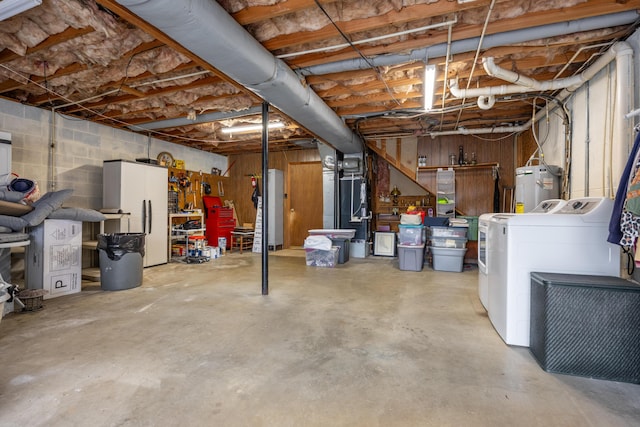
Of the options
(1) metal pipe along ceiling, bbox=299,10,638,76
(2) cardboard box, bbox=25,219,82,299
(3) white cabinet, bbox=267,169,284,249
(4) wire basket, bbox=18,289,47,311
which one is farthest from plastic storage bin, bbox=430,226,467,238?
(4) wire basket, bbox=18,289,47,311

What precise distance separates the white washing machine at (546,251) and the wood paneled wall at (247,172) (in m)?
6.48

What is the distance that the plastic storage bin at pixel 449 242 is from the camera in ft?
17.8

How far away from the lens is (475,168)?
684cm

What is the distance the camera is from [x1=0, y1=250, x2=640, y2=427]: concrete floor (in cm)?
167

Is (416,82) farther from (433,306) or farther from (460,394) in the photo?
(460,394)

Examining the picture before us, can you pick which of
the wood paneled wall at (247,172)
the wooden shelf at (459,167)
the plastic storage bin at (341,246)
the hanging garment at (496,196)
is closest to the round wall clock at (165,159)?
the wood paneled wall at (247,172)

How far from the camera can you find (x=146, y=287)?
14.1 feet

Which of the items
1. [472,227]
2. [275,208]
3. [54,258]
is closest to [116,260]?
[54,258]

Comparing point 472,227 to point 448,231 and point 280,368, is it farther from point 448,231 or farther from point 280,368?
point 280,368

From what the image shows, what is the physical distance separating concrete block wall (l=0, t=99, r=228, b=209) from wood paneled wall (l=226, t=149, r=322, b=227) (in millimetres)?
2779

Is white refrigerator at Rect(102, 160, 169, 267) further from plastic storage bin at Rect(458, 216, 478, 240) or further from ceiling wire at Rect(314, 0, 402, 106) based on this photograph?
plastic storage bin at Rect(458, 216, 478, 240)

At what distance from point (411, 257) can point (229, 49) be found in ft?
14.2

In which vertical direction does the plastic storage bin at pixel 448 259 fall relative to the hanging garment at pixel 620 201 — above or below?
below

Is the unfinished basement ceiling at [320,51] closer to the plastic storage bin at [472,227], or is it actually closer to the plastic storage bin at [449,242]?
the plastic storage bin at [472,227]
